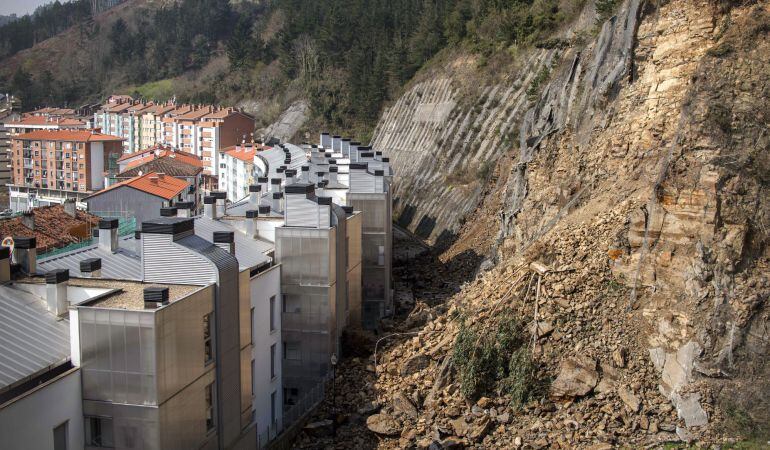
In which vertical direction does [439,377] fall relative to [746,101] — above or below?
below

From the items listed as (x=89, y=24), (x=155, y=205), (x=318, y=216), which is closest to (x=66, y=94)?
(x=89, y=24)

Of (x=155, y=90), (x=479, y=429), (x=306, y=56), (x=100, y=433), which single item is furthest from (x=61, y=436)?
(x=155, y=90)

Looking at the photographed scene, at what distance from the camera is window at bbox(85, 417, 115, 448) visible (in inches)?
481

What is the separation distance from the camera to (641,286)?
16.4m

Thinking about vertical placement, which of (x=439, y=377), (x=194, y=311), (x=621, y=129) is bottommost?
(x=439, y=377)

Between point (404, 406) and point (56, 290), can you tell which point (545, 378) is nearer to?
point (404, 406)

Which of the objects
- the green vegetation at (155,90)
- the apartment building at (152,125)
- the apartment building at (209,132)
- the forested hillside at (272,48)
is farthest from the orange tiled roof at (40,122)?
the green vegetation at (155,90)

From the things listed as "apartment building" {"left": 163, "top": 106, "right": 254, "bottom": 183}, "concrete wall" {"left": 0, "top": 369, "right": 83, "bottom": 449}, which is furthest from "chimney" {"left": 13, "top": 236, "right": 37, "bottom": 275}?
"apartment building" {"left": 163, "top": 106, "right": 254, "bottom": 183}

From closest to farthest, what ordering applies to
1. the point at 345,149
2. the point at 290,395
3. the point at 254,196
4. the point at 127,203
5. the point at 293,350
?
the point at 290,395, the point at 293,350, the point at 254,196, the point at 127,203, the point at 345,149

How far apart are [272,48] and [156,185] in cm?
5856

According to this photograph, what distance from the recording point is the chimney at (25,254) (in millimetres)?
13836

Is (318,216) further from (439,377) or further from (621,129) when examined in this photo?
(621,129)

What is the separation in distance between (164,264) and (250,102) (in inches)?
3027

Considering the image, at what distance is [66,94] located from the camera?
11975 cm
